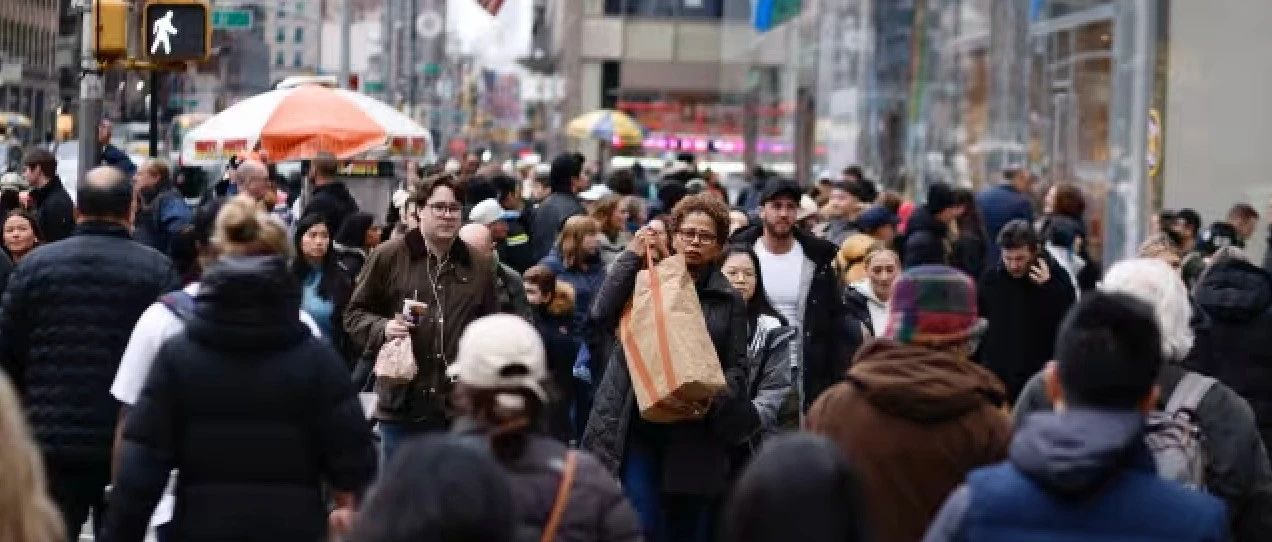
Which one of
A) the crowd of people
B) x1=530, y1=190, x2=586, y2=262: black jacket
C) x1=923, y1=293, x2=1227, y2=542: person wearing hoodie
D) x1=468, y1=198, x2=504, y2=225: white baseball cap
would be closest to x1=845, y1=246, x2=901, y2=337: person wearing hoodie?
the crowd of people

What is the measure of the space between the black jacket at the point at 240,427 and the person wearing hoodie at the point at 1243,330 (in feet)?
18.4

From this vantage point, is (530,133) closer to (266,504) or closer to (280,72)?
(280,72)

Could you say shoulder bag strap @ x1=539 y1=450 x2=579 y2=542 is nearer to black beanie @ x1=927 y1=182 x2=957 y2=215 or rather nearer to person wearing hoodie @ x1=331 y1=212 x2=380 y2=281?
person wearing hoodie @ x1=331 y1=212 x2=380 y2=281

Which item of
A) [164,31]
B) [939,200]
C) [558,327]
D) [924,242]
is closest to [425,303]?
[558,327]

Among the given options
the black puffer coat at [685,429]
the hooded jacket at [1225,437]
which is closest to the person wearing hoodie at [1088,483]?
the hooded jacket at [1225,437]

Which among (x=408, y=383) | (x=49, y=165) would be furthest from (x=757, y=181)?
(x=408, y=383)

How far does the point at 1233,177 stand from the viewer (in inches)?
922

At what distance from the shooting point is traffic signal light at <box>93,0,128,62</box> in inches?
689

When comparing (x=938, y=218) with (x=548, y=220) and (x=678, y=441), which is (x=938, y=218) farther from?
(x=678, y=441)

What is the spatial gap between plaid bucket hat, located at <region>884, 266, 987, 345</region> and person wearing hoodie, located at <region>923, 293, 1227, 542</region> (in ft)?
4.55

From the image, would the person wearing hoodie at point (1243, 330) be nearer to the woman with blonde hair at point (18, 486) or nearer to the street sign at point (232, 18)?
the woman with blonde hair at point (18, 486)

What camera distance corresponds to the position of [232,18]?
28.6 meters

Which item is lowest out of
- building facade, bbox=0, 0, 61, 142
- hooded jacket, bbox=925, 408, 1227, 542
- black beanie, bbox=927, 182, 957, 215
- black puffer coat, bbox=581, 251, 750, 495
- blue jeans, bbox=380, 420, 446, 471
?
blue jeans, bbox=380, 420, 446, 471

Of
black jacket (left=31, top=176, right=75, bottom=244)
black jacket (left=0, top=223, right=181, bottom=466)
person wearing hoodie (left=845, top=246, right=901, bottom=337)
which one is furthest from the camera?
black jacket (left=31, top=176, right=75, bottom=244)
